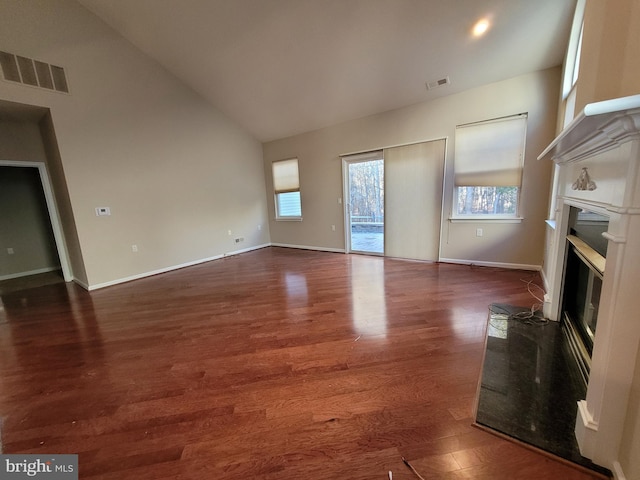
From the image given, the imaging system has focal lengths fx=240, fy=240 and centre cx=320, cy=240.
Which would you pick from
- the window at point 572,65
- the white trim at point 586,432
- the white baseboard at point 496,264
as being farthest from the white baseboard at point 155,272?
the window at point 572,65

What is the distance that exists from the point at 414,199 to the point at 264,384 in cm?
382

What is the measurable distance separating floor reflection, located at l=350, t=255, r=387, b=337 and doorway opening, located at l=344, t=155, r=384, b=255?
2.76 ft

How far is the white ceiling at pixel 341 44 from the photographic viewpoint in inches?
107

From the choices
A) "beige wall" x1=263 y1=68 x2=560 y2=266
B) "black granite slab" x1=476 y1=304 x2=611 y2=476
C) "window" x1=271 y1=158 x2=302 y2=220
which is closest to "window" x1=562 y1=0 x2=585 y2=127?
"beige wall" x1=263 y1=68 x2=560 y2=266

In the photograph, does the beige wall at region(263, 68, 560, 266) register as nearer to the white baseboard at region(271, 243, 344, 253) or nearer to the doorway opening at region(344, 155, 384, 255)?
the white baseboard at region(271, 243, 344, 253)

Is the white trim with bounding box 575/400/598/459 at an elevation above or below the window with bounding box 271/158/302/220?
below

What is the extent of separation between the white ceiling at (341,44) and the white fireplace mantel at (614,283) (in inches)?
99.4

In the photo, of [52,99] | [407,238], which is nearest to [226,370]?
[407,238]

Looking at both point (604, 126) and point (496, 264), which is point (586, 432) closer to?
point (604, 126)

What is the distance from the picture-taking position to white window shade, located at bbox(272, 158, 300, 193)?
586 cm

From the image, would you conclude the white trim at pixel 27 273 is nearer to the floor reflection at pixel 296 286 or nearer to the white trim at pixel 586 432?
the floor reflection at pixel 296 286

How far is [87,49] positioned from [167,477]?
17.5 feet

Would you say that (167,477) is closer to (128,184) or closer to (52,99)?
(128,184)

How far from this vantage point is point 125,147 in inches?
157
